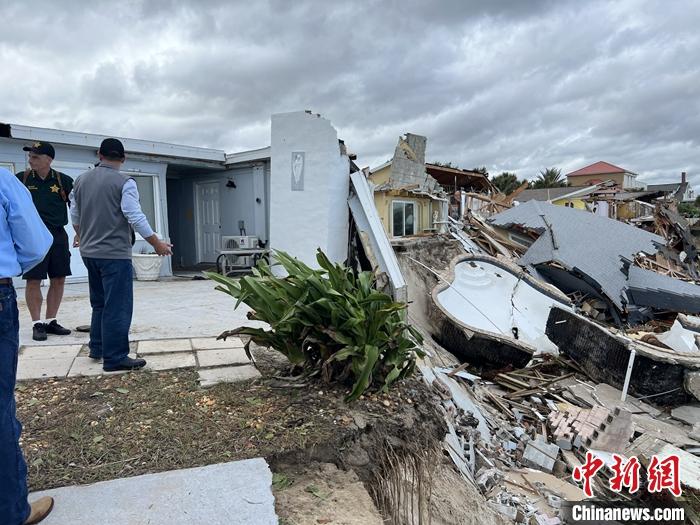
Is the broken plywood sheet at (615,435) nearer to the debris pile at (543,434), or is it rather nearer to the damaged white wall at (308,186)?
the debris pile at (543,434)

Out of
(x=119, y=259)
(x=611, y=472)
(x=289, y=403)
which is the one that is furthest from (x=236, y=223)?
(x=611, y=472)

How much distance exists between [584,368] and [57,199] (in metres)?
7.05

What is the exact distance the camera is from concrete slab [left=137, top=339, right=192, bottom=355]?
3.70 metres

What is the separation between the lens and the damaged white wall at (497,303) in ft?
22.9

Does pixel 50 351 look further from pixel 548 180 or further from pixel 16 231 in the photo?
pixel 548 180

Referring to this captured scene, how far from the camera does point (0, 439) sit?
1.66 meters

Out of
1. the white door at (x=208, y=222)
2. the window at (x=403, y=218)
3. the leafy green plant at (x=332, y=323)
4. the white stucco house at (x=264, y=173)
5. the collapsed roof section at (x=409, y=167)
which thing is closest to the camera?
the leafy green plant at (x=332, y=323)

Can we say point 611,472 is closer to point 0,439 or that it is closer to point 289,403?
point 289,403

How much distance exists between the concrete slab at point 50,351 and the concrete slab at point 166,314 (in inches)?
5.1

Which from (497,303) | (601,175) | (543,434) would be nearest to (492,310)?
(497,303)

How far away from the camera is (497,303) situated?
7508 millimetres

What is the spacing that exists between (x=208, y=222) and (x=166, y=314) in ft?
19.5

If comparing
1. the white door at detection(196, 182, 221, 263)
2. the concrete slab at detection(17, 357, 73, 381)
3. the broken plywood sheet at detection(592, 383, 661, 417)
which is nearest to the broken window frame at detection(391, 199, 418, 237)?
the white door at detection(196, 182, 221, 263)

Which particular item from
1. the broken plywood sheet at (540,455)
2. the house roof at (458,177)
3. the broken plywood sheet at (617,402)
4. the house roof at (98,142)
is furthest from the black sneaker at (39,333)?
the house roof at (458,177)
